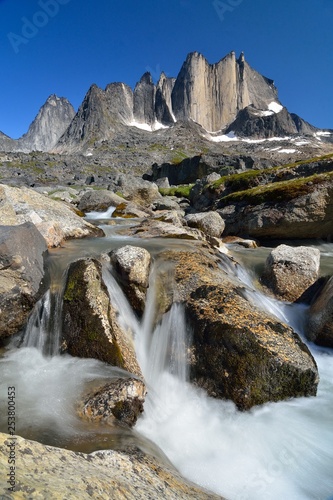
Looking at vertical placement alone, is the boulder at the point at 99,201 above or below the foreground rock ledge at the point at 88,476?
above

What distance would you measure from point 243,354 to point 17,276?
6.67 meters

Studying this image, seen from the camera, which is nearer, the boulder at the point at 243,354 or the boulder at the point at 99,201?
the boulder at the point at 243,354

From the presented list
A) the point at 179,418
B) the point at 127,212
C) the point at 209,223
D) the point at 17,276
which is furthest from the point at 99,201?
the point at 179,418

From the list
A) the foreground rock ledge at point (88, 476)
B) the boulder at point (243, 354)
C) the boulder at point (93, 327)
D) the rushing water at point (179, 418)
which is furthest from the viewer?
the boulder at point (93, 327)

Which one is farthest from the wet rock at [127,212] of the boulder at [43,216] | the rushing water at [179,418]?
the rushing water at [179,418]

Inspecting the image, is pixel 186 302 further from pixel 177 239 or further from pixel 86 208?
pixel 86 208

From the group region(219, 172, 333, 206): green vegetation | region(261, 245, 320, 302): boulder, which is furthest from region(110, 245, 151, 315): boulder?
region(219, 172, 333, 206): green vegetation

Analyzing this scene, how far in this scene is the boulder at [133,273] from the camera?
31.0ft

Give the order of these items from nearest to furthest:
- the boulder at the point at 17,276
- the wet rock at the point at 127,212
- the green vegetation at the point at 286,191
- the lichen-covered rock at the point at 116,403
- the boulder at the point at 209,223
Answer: the lichen-covered rock at the point at 116,403 < the boulder at the point at 17,276 < the green vegetation at the point at 286,191 < the boulder at the point at 209,223 < the wet rock at the point at 127,212

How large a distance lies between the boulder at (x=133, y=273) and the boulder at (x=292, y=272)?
236 inches

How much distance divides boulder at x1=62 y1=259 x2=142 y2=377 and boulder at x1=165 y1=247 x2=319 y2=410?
1.84 meters

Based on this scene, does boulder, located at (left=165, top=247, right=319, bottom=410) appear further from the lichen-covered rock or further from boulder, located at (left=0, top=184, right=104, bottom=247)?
boulder, located at (left=0, top=184, right=104, bottom=247)

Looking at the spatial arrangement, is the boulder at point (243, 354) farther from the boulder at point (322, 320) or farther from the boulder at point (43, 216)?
the boulder at point (43, 216)

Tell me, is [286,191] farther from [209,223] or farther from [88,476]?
[88,476]
